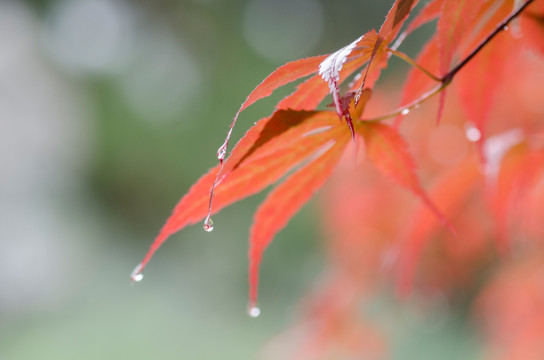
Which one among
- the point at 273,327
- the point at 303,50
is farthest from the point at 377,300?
the point at 303,50

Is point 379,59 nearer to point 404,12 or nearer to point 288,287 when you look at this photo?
point 404,12

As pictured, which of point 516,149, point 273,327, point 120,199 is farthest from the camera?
point 120,199

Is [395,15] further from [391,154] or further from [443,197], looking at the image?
[443,197]

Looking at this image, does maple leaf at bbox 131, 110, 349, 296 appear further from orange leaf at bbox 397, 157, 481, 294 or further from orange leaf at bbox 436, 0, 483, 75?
orange leaf at bbox 397, 157, 481, 294

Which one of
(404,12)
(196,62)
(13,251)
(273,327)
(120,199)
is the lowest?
(404,12)

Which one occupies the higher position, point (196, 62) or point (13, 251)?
point (196, 62)

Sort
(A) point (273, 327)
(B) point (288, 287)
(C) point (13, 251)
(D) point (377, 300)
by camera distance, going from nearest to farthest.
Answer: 1. (A) point (273, 327)
2. (D) point (377, 300)
3. (B) point (288, 287)
4. (C) point (13, 251)

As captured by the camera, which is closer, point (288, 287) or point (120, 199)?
point (288, 287)

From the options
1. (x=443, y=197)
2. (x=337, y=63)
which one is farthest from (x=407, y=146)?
(x=443, y=197)

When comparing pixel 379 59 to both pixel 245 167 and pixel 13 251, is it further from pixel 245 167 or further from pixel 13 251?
pixel 13 251
